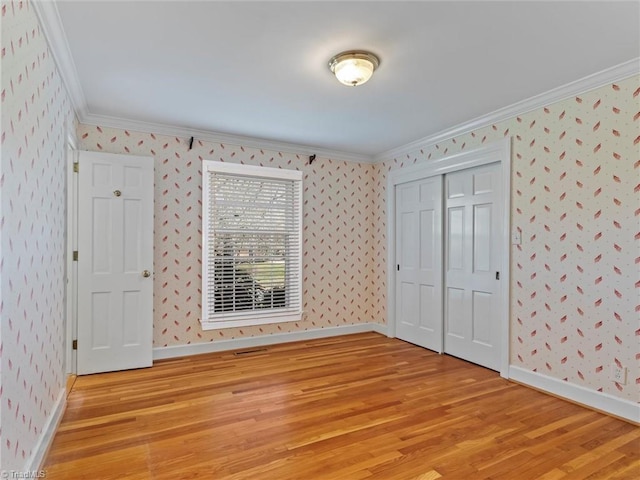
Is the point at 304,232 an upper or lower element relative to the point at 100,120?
lower

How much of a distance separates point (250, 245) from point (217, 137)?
4.41ft

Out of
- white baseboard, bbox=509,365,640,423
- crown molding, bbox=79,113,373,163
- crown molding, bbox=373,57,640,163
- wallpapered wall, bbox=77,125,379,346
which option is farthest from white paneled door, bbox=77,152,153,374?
white baseboard, bbox=509,365,640,423

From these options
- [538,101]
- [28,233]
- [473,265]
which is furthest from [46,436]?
[538,101]

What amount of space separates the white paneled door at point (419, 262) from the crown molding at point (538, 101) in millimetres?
483

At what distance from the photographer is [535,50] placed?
2.41 m

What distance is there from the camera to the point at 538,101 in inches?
124

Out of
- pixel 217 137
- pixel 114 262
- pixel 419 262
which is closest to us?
pixel 114 262

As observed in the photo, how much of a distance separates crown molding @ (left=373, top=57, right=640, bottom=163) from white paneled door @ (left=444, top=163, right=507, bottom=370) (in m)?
0.45

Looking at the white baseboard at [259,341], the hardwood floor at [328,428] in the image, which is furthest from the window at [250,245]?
the hardwood floor at [328,428]

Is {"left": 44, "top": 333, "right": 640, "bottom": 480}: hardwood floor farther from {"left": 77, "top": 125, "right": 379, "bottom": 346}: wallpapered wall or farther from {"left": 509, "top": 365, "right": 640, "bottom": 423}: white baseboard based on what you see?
{"left": 77, "top": 125, "right": 379, "bottom": 346}: wallpapered wall

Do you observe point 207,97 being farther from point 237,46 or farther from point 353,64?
point 353,64

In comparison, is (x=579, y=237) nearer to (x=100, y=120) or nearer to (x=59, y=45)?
(x=59, y=45)

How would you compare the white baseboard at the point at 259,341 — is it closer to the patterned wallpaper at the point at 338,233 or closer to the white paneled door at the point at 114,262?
the patterned wallpaper at the point at 338,233

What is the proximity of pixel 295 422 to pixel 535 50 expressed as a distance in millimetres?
3033
